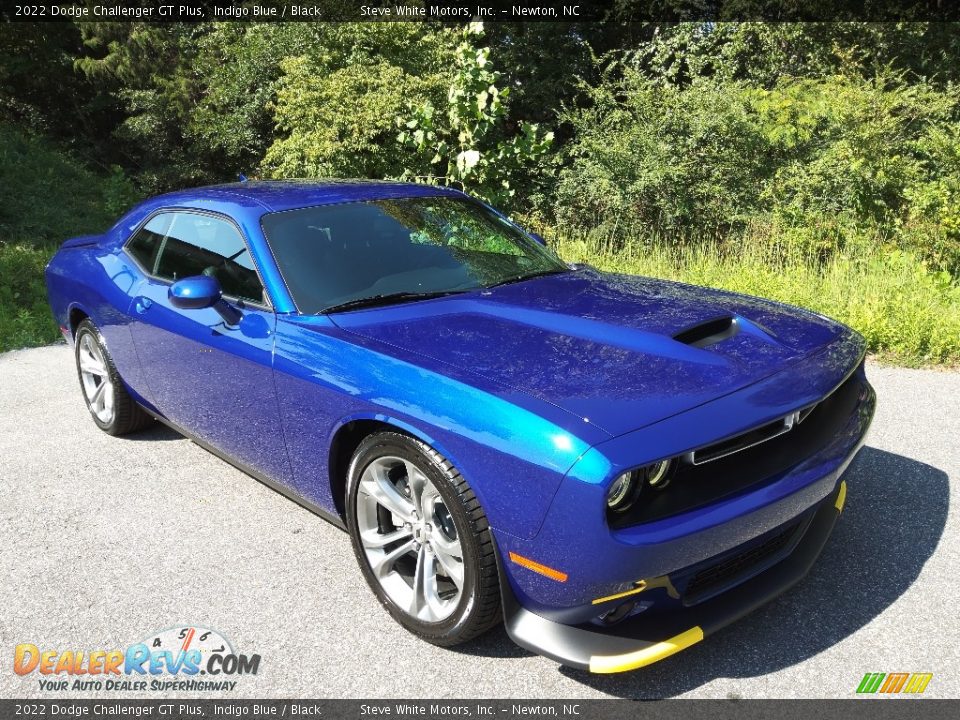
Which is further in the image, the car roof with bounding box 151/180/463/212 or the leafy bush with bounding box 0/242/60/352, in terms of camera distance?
the leafy bush with bounding box 0/242/60/352

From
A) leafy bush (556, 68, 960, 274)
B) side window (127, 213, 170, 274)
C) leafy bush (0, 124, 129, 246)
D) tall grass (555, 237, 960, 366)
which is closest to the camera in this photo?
side window (127, 213, 170, 274)

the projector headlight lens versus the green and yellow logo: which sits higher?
the projector headlight lens

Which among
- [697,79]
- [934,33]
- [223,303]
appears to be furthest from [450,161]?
[934,33]

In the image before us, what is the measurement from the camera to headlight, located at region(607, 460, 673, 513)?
2.14 metres

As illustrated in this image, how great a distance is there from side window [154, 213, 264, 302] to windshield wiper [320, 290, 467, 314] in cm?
39

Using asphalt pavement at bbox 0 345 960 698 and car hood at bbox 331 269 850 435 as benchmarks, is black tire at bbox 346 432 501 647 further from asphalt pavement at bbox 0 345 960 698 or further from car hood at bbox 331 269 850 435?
car hood at bbox 331 269 850 435

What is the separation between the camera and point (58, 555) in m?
3.41

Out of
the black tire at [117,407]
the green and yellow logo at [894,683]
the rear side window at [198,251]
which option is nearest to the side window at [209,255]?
the rear side window at [198,251]

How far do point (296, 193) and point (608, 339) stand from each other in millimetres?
1887

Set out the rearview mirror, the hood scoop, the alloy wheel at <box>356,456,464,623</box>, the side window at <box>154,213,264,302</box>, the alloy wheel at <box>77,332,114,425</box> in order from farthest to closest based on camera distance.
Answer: the alloy wheel at <box>77,332,114,425</box>
the side window at <box>154,213,264,302</box>
the rearview mirror
the hood scoop
the alloy wheel at <box>356,456,464,623</box>

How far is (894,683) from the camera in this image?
2367 millimetres

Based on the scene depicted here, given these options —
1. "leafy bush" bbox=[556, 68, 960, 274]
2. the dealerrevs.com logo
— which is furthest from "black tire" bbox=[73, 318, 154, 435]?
"leafy bush" bbox=[556, 68, 960, 274]

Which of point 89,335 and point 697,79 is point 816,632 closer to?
point 89,335

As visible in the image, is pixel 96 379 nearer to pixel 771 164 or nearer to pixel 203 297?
pixel 203 297
